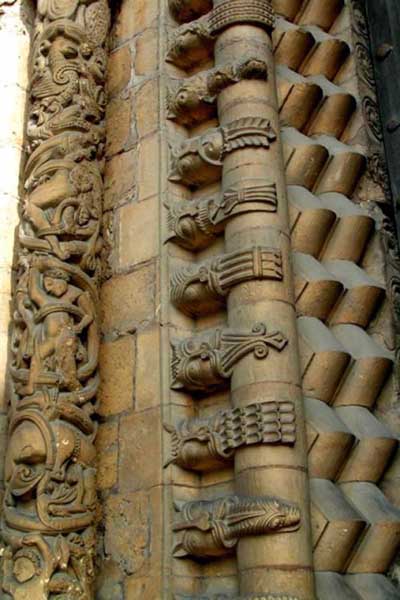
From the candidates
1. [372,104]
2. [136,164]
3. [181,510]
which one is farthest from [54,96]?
[181,510]

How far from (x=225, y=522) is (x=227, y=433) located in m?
0.32

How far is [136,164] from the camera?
155 inches

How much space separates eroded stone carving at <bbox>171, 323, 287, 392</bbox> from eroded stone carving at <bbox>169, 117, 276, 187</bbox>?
0.78m

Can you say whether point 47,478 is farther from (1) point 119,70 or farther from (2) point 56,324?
(1) point 119,70

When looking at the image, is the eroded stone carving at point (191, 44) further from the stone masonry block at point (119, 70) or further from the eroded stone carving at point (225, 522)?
the eroded stone carving at point (225, 522)

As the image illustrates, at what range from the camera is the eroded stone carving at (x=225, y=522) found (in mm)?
2834

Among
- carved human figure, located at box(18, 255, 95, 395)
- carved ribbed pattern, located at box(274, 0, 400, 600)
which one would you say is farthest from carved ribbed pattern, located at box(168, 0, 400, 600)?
carved human figure, located at box(18, 255, 95, 395)

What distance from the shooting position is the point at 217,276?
3377 mm

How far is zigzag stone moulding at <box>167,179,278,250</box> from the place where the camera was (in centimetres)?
341

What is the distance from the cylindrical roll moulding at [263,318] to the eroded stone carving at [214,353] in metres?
0.04

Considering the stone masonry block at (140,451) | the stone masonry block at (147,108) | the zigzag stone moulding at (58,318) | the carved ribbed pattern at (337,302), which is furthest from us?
the stone masonry block at (147,108)

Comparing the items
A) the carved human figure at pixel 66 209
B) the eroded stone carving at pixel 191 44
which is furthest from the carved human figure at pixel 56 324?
the eroded stone carving at pixel 191 44

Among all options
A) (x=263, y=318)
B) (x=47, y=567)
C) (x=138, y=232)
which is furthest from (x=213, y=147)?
(x=47, y=567)

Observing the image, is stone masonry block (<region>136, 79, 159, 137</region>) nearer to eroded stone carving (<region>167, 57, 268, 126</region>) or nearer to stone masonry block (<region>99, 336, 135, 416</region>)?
eroded stone carving (<region>167, 57, 268, 126</region>)
